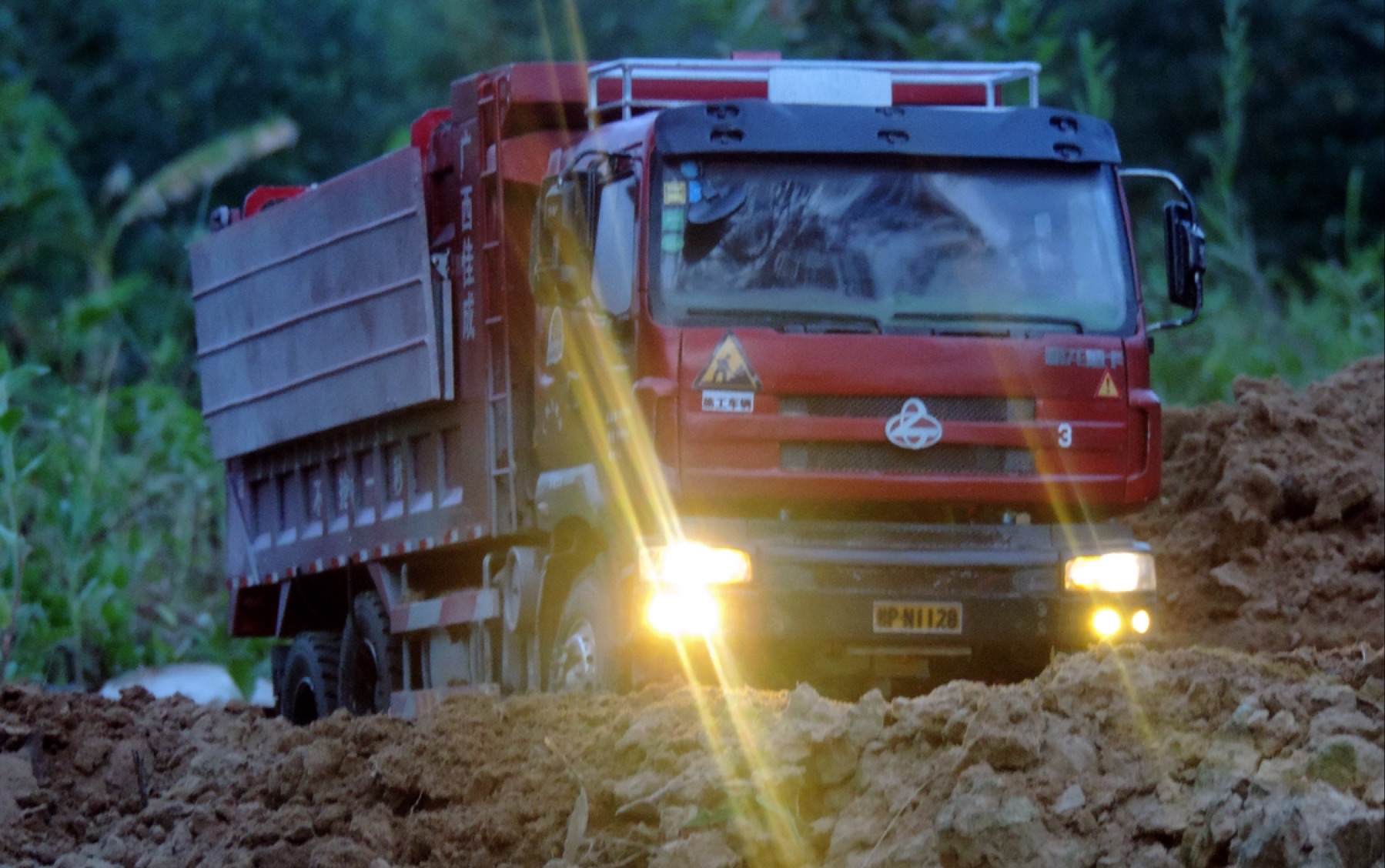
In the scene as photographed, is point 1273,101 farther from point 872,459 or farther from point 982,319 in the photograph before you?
point 872,459

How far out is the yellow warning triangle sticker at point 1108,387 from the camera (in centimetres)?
993

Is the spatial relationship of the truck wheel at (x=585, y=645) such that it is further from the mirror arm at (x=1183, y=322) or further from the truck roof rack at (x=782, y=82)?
the mirror arm at (x=1183, y=322)

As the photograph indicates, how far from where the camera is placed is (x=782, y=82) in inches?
417

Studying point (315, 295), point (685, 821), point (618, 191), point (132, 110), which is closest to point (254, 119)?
point (132, 110)

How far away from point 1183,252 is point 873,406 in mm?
1791

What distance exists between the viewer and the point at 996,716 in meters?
7.69

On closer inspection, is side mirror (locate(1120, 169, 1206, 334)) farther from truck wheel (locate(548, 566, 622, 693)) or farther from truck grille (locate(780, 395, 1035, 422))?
truck wheel (locate(548, 566, 622, 693))

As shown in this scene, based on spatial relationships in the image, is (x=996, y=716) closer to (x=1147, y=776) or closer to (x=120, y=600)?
(x=1147, y=776)

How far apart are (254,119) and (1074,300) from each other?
25.7 metres

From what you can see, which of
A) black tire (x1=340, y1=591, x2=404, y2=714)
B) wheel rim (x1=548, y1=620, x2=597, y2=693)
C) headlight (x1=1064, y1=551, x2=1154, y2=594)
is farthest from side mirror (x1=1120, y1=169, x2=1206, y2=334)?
black tire (x1=340, y1=591, x2=404, y2=714)

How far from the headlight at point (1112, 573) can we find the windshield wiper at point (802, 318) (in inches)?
52.0

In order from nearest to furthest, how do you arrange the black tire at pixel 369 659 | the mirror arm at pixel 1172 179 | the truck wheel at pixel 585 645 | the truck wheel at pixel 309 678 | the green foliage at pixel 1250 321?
the truck wheel at pixel 585 645, the mirror arm at pixel 1172 179, the black tire at pixel 369 659, the truck wheel at pixel 309 678, the green foliage at pixel 1250 321

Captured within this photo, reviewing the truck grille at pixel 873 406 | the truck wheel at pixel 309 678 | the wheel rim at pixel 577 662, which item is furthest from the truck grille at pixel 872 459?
the truck wheel at pixel 309 678

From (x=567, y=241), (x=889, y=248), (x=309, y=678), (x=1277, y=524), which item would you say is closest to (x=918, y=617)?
(x=889, y=248)
